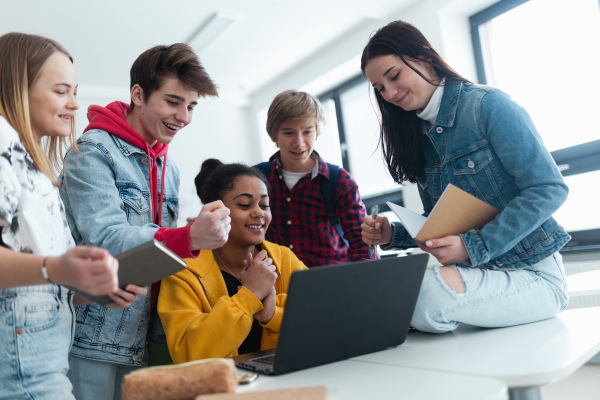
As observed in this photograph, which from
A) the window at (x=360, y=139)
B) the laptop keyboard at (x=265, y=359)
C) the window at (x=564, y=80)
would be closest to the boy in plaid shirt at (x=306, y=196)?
the laptop keyboard at (x=265, y=359)

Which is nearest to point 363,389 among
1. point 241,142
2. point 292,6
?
point 292,6

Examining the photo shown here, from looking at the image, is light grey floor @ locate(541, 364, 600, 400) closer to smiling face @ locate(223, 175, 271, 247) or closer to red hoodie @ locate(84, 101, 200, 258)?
smiling face @ locate(223, 175, 271, 247)

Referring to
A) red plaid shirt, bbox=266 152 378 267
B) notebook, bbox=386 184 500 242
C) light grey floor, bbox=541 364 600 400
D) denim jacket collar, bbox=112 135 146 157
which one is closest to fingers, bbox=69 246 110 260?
notebook, bbox=386 184 500 242

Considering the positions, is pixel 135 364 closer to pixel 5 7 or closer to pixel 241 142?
pixel 5 7

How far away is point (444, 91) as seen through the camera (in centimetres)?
163

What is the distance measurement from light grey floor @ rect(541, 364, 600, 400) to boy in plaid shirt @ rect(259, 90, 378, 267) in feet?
3.99

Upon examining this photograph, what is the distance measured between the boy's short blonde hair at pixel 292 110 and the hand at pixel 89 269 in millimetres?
1826

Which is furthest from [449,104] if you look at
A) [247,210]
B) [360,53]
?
[360,53]

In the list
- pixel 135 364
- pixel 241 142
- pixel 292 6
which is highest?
pixel 292 6

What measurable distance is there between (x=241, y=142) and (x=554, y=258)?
5727 millimetres

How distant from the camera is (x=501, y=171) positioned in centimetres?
152

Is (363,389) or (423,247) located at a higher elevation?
(423,247)

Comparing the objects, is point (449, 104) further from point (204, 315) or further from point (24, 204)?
point (24, 204)

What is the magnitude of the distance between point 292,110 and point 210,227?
1.38m
